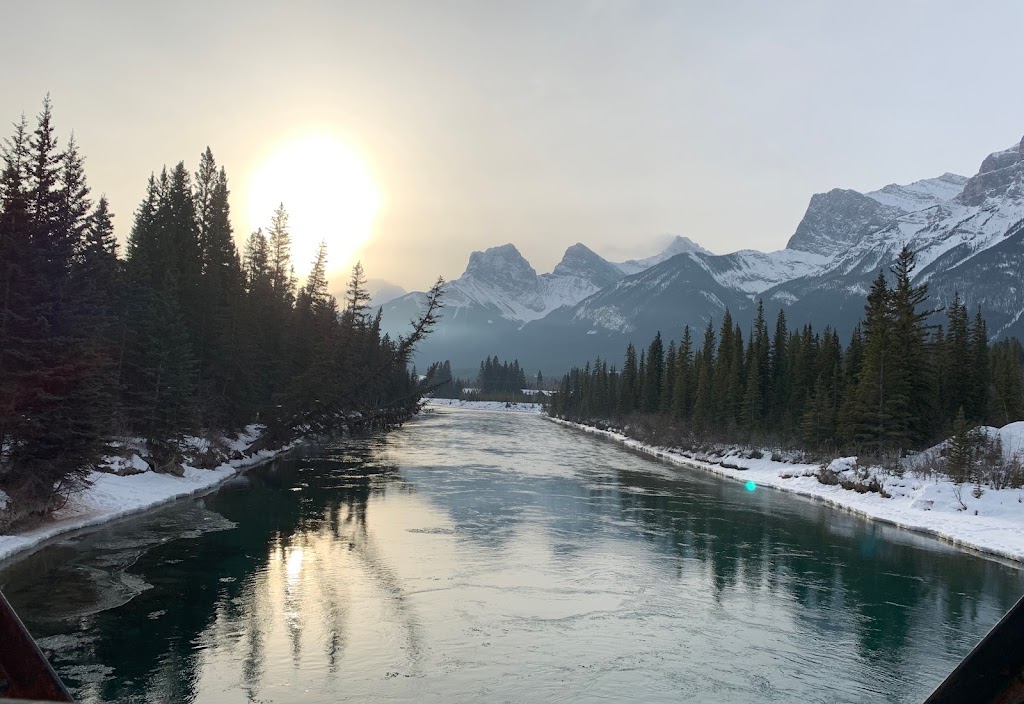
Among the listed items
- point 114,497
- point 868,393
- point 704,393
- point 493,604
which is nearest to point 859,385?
point 868,393

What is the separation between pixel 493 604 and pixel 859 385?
4828 cm

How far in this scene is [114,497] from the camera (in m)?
29.0

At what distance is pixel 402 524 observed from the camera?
94.0ft

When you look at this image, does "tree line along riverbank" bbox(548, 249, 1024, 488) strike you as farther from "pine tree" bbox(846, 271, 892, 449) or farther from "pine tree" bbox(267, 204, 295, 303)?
"pine tree" bbox(267, 204, 295, 303)

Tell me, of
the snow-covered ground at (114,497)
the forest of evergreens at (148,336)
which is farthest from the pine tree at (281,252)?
the snow-covered ground at (114,497)

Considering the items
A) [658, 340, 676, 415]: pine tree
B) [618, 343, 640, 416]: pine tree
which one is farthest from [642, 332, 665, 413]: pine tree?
[618, 343, 640, 416]: pine tree

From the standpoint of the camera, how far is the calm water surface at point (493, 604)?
43.9ft

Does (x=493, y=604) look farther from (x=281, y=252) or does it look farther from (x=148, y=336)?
(x=281, y=252)

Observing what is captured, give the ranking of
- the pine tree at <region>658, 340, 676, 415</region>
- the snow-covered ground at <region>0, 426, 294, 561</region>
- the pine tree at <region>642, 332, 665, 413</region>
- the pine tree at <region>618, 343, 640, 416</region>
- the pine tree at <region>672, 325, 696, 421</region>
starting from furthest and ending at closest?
the pine tree at <region>618, 343, 640, 416</region> < the pine tree at <region>642, 332, 665, 413</region> < the pine tree at <region>658, 340, 676, 415</region> < the pine tree at <region>672, 325, 696, 421</region> < the snow-covered ground at <region>0, 426, 294, 561</region>

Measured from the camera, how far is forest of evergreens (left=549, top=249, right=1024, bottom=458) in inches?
2153

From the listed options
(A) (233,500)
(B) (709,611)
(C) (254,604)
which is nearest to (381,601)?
(C) (254,604)

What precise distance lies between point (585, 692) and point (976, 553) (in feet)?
75.6

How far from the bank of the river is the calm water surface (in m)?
1.83

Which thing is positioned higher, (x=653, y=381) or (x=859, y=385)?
(x=653, y=381)
